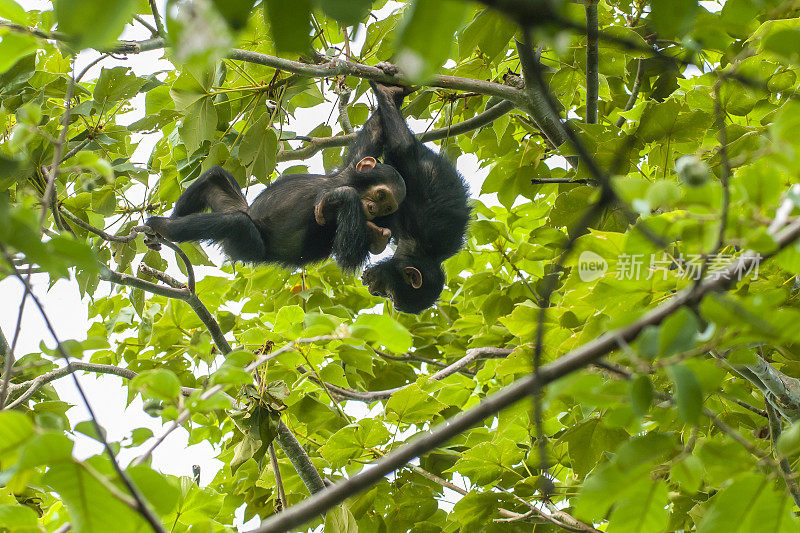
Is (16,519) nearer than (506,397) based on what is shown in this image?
No

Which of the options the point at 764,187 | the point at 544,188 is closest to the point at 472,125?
the point at 544,188

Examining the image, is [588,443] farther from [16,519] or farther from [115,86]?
[115,86]

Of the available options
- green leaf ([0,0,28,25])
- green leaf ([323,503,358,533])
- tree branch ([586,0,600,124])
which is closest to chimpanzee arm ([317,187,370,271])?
tree branch ([586,0,600,124])

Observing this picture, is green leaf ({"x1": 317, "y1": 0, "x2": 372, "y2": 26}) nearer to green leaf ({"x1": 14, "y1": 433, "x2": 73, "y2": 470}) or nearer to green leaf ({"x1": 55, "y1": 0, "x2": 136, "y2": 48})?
green leaf ({"x1": 55, "y1": 0, "x2": 136, "y2": 48})

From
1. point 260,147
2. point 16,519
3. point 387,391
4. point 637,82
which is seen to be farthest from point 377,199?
point 16,519

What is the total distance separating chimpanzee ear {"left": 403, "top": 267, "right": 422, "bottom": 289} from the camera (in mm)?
3479

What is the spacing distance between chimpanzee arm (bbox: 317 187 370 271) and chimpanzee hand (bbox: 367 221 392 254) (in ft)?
0.22

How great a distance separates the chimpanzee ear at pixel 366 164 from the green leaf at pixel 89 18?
271cm

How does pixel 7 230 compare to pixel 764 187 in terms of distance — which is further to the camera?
pixel 764 187

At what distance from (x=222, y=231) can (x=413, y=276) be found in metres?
1.00

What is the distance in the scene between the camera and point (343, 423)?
9.20 ft

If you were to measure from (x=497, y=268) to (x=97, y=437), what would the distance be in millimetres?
2850

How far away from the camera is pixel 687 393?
2.61ft

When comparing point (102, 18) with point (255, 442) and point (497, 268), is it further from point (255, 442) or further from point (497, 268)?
point (497, 268)
